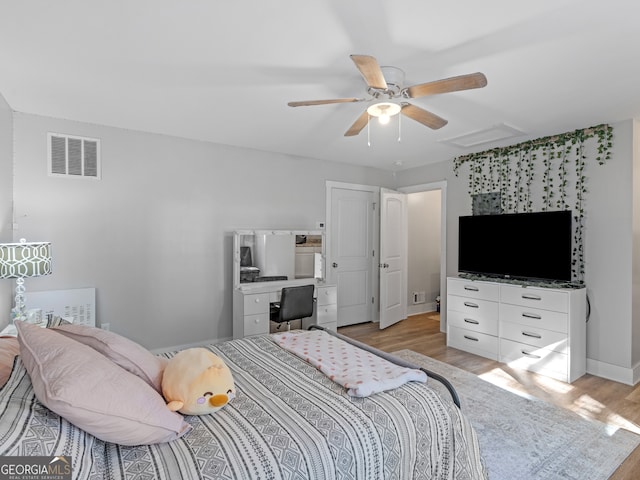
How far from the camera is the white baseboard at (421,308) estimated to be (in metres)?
6.03

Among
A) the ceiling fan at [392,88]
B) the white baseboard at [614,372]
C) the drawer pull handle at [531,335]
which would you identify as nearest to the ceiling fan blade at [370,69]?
the ceiling fan at [392,88]

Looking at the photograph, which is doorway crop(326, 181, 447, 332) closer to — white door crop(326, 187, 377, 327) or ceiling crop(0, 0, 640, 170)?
white door crop(326, 187, 377, 327)

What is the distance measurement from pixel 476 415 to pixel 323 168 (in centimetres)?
351

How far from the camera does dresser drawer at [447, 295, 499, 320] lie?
387cm

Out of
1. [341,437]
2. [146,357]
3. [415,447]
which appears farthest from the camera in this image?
[146,357]

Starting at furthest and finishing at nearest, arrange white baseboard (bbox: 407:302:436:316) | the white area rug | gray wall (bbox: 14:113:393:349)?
1. white baseboard (bbox: 407:302:436:316)
2. gray wall (bbox: 14:113:393:349)
3. the white area rug

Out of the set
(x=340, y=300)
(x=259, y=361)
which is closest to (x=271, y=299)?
(x=340, y=300)

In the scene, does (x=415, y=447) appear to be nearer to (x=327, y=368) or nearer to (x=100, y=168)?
(x=327, y=368)

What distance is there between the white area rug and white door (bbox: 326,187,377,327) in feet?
7.76

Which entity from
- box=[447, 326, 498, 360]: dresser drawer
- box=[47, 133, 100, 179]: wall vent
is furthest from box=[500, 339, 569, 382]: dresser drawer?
box=[47, 133, 100, 179]: wall vent

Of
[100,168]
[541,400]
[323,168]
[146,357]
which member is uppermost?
[323,168]

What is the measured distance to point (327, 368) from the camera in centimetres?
181

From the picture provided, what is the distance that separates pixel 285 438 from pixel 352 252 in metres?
4.12

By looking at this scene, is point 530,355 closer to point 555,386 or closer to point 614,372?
point 555,386
